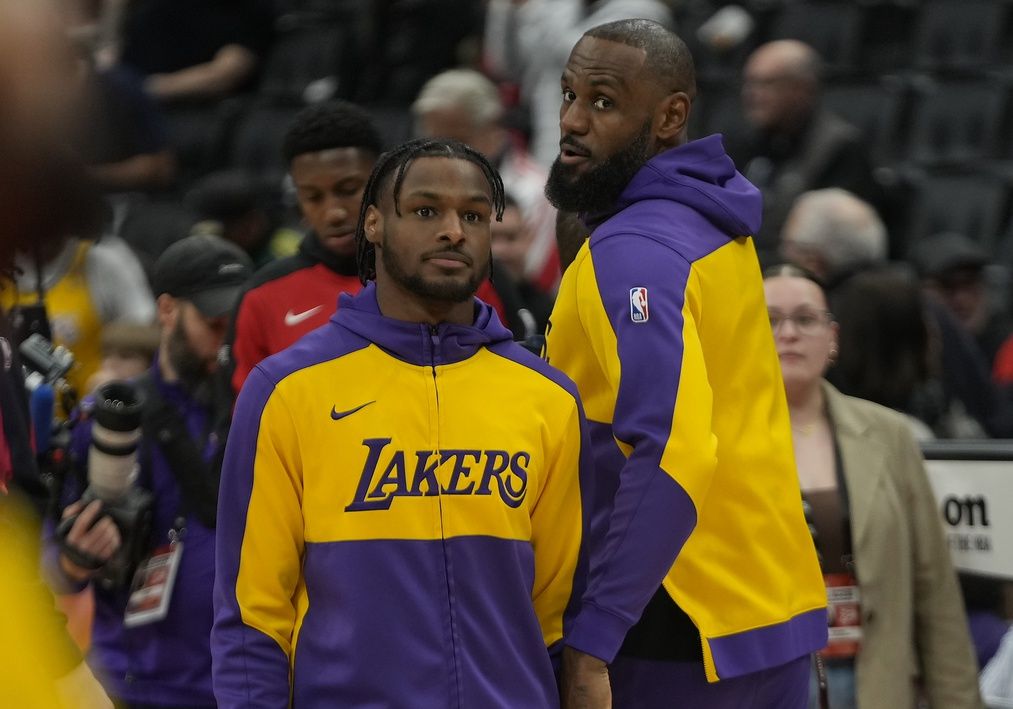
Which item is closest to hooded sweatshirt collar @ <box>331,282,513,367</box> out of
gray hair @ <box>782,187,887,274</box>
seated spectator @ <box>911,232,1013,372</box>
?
gray hair @ <box>782,187,887,274</box>

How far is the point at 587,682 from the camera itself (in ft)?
9.75

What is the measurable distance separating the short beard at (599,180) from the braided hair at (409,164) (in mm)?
141

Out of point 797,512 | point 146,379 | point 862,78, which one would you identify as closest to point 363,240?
point 797,512

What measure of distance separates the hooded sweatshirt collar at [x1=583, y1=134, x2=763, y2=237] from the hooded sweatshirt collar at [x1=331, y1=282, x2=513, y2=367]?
1.41 ft

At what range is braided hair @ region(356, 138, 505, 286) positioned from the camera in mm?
3074

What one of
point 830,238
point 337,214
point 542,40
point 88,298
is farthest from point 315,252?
point 542,40

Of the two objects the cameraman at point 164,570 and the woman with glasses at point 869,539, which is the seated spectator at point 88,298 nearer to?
the cameraman at point 164,570

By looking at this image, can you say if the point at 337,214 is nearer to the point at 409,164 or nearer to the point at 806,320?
the point at 409,164

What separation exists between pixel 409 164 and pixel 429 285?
0.23 metres

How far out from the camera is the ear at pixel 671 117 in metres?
3.27

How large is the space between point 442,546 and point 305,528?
239 mm

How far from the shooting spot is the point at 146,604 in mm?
4152

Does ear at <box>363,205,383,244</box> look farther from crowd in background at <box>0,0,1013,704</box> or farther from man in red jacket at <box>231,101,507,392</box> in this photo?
man in red jacket at <box>231,101,507,392</box>

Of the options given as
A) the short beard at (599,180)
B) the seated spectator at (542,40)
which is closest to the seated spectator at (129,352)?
the short beard at (599,180)
